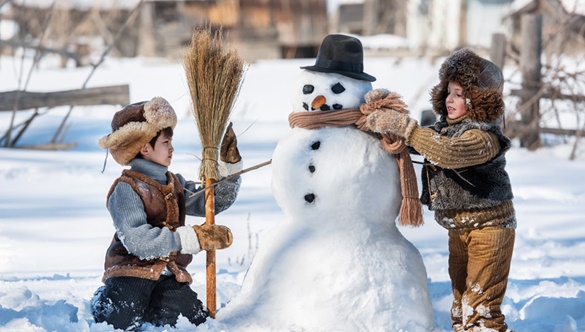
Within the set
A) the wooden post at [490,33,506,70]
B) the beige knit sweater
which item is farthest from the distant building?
the beige knit sweater

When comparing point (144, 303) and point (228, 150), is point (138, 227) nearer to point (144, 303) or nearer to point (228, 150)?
point (144, 303)

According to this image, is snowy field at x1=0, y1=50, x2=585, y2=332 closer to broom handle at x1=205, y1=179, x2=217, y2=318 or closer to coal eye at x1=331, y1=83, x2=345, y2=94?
broom handle at x1=205, y1=179, x2=217, y2=318

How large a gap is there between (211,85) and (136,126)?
1.11 ft

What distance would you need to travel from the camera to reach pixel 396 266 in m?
3.22

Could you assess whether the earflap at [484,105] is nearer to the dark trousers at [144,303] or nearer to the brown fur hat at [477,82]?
the brown fur hat at [477,82]

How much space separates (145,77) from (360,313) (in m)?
12.7

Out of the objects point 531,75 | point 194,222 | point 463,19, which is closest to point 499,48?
point 531,75

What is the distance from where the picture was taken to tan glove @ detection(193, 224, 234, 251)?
126 inches

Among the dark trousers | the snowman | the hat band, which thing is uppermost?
the hat band

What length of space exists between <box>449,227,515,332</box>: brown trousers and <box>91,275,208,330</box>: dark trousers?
1.08 metres

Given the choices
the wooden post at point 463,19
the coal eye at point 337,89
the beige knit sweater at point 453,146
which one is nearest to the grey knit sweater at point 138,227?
the coal eye at point 337,89

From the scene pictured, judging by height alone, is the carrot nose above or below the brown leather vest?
above

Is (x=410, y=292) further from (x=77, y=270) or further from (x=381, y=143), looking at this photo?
(x=77, y=270)

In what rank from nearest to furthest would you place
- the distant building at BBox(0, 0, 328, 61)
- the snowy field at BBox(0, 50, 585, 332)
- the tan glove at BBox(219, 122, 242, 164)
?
the tan glove at BBox(219, 122, 242, 164) < the snowy field at BBox(0, 50, 585, 332) < the distant building at BBox(0, 0, 328, 61)
